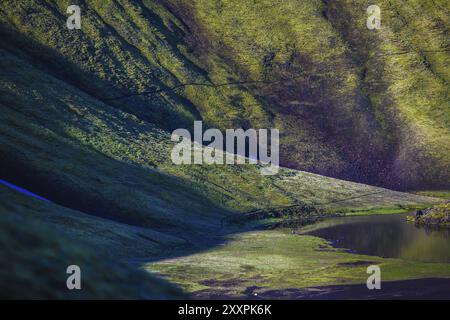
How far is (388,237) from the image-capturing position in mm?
76000

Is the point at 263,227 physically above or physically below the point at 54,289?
above

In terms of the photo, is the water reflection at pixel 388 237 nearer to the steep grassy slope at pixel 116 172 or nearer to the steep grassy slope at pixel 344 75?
the steep grassy slope at pixel 116 172

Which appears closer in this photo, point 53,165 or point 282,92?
point 53,165

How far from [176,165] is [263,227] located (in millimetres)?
21792

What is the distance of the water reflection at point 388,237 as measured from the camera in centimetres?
6425

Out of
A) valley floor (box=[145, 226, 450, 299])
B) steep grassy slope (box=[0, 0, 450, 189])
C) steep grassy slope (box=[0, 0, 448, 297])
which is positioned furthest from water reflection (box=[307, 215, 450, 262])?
steep grassy slope (box=[0, 0, 450, 189])

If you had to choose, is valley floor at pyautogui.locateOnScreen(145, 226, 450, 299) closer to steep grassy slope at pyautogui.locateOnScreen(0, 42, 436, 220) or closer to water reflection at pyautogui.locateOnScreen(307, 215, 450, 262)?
water reflection at pyautogui.locateOnScreen(307, 215, 450, 262)

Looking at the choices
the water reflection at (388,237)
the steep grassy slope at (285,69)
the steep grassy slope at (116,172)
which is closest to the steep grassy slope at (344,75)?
the steep grassy slope at (285,69)

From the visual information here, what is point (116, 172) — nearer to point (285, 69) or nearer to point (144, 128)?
point (144, 128)

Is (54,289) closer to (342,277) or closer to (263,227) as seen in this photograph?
(342,277)

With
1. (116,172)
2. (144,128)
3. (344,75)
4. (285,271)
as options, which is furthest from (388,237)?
(344,75)

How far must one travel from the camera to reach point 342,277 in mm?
50938

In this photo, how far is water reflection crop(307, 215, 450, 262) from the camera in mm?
64250
